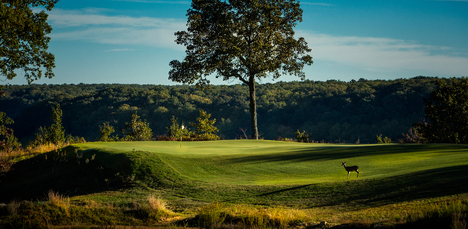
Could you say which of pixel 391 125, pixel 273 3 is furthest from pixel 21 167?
pixel 391 125

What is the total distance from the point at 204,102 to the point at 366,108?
156 ft

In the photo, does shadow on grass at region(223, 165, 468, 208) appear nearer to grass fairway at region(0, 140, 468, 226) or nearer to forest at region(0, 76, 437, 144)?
grass fairway at region(0, 140, 468, 226)

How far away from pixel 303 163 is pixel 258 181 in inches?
103

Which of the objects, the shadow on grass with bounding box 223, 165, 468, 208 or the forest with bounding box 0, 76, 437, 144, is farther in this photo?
the forest with bounding box 0, 76, 437, 144

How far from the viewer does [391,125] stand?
80.6m

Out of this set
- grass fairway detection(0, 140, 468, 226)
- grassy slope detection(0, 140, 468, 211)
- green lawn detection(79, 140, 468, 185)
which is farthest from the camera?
green lawn detection(79, 140, 468, 185)

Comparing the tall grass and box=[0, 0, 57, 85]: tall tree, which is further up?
box=[0, 0, 57, 85]: tall tree

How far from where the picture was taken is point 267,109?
101 m

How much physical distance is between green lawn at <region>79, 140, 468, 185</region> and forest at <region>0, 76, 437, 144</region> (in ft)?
Result: 209

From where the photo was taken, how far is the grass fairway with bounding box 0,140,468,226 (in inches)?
300

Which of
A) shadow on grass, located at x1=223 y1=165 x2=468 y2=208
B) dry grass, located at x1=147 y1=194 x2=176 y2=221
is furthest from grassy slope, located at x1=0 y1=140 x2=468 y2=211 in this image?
dry grass, located at x1=147 y1=194 x2=176 y2=221

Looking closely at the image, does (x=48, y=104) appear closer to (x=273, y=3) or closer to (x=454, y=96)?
(x=273, y=3)

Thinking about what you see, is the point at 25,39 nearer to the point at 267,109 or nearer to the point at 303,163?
the point at 303,163

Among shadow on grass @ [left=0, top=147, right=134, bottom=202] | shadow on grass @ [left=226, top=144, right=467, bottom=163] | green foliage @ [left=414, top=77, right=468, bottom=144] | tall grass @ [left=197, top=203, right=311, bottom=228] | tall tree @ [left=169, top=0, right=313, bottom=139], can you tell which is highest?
tall tree @ [left=169, top=0, right=313, bottom=139]
